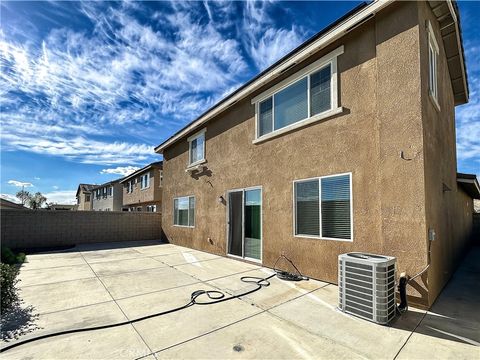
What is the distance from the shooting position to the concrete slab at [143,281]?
224 inches

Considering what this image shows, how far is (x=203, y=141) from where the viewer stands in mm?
11898

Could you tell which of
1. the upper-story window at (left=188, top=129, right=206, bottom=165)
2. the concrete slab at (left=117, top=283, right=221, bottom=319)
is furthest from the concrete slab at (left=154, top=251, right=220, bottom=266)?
the upper-story window at (left=188, top=129, right=206, bottom=165)

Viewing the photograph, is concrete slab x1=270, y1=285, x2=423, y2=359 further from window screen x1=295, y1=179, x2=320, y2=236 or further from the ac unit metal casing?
window screen x1=295, y1=179, x2=320, y2=236

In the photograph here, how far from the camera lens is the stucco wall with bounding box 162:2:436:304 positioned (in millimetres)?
4773

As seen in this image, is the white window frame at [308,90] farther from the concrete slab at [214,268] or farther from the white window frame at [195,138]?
the concrete slab at [214,268]

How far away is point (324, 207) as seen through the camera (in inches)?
245

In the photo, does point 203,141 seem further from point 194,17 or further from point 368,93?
point 368,93

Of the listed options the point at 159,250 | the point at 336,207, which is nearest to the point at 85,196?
the point at 159,250

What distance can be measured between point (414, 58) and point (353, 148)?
200cm

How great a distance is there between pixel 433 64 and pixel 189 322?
7713mm

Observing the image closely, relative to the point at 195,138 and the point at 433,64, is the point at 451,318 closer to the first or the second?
the point at 433,64

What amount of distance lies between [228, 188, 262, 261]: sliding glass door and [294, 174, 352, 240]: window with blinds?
69.8 inches

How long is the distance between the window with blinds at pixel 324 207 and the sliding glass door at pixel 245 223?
1773 mm

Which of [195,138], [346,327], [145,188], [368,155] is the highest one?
[195,138]
